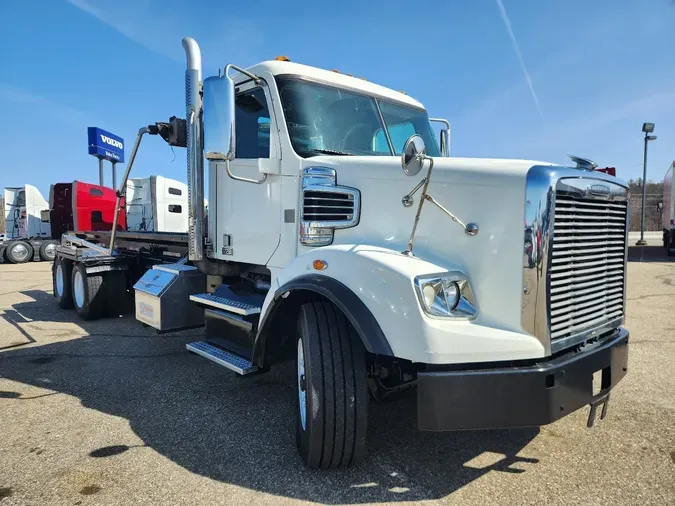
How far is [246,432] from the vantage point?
10.8ft

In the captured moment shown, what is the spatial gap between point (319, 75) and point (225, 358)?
2.24 meters

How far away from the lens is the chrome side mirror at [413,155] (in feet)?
8.61

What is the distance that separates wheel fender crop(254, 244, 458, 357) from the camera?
2.33 m

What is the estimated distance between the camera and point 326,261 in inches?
109

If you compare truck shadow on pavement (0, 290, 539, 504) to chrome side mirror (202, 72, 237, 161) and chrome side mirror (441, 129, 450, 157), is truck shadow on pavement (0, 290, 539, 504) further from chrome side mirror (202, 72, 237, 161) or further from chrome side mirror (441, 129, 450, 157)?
chrome side mirror (441, 129, 450, 157)

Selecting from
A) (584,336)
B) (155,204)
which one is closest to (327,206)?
(584,336)

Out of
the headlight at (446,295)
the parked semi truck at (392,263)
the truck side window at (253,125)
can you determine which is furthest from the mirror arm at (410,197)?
the truck side window at (253,125)

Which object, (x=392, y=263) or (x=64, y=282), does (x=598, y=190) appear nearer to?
(x=392, y=263)

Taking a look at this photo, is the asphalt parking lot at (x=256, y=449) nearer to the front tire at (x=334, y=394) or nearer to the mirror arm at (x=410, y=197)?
the front tire at (x=334, y=394)

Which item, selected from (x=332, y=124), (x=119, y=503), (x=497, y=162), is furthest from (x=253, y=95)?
(x=119, y=503)

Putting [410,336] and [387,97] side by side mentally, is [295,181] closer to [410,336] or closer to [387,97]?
[387,97]

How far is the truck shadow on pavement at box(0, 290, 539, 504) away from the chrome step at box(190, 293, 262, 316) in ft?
2.45

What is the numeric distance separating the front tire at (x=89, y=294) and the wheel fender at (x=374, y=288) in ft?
16.8

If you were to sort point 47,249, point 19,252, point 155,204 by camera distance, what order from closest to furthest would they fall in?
point 155,204 → point 19,252 → point 47,249
